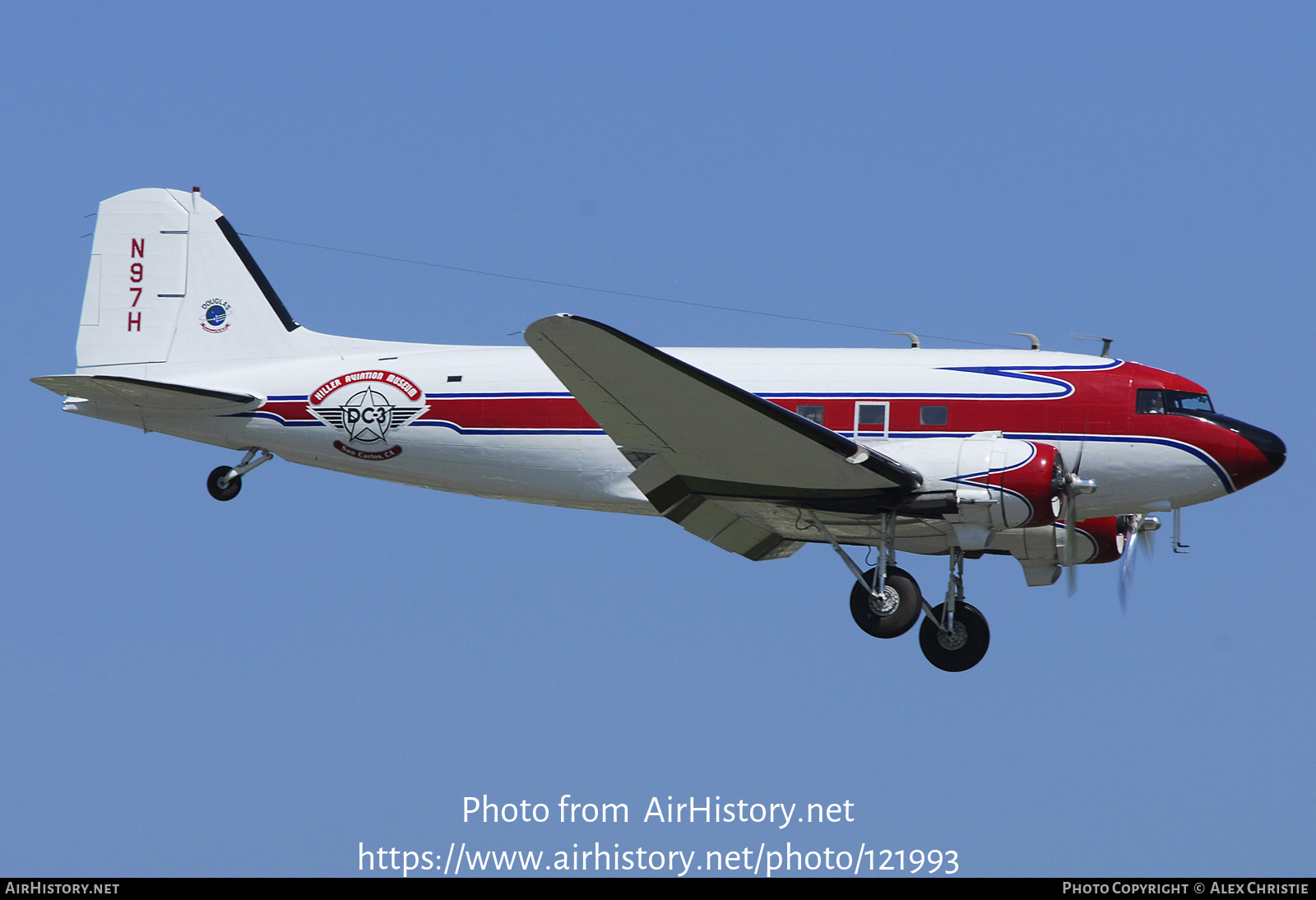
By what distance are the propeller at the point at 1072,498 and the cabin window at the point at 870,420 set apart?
227 centimetres

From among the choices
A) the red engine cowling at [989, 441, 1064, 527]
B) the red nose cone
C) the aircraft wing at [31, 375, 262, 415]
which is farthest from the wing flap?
the aircraft wing at [31, 375, 262, 415]

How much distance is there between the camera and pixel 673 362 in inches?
703

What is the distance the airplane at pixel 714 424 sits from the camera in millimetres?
19062

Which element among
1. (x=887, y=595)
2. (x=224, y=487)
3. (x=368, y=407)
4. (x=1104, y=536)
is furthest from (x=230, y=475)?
(x=1104, y=536)

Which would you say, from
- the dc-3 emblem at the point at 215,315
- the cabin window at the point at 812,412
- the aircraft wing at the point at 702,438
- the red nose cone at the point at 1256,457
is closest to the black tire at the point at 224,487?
the dc-3 emblem at the point at 215,315

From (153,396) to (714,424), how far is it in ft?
25.8

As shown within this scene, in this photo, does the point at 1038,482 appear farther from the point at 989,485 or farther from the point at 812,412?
the point at 812,412

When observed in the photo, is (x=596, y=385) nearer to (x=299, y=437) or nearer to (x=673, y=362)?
(x=673, y=362)

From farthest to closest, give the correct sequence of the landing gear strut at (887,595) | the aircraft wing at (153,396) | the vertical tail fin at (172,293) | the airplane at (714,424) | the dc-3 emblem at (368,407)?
the vertical tail fin at (172,293) → the dc-3 emblem at (368,407) → the aircraft wing at (153,396) → the landing gear strut at (887,595) → the airplane at (714,424)

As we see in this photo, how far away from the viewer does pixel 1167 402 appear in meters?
20.2

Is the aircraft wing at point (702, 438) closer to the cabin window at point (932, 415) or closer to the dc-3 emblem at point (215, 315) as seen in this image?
the cabin window at point (932, 415)

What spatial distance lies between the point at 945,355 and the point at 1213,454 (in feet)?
11.2
